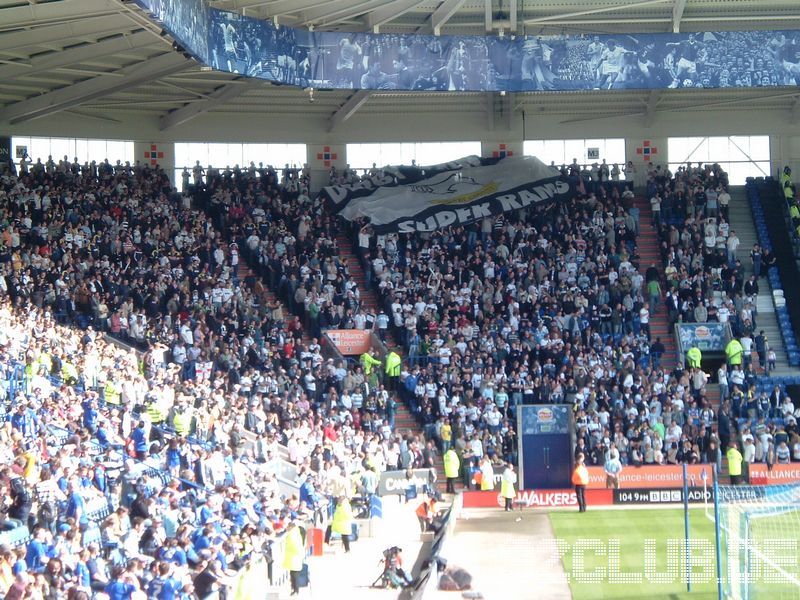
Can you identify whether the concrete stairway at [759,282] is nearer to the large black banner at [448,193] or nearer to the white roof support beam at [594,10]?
the large black banner at [448,193]

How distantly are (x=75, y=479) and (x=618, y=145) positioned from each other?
31.9m

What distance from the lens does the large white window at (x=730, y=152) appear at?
47.3 metres

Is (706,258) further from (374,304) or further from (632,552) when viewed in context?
(632,552)

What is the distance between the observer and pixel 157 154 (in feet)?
149

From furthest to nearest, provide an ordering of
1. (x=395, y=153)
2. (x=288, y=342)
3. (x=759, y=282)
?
(x=395, y=153) → (x=759, y=282) → (x=288, y=342)

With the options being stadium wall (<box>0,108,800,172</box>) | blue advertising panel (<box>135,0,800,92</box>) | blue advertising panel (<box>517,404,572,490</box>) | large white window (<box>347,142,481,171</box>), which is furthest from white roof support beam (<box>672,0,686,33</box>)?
blue advertising panel (<box>517,404,572,490</box>)

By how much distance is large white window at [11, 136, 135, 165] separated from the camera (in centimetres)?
4328

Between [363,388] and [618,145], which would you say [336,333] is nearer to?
[363,388]

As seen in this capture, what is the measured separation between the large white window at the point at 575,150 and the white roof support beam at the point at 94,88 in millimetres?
16372

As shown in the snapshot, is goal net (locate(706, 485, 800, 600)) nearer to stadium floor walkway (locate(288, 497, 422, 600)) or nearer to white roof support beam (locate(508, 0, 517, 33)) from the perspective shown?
stadium floor walkway (locate(288, 497, 422, 600))

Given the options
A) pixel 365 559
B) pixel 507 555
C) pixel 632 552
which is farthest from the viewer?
pixel 632 552

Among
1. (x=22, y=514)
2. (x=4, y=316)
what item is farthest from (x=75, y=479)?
(x=4, y=316)

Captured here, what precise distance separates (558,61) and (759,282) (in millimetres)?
10768

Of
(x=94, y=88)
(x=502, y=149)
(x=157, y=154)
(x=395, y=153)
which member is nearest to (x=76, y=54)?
(x=94, y=88)
